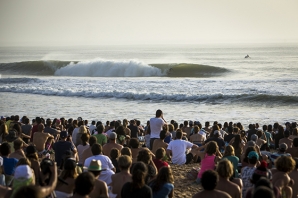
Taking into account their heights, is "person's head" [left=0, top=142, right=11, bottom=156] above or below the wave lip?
above

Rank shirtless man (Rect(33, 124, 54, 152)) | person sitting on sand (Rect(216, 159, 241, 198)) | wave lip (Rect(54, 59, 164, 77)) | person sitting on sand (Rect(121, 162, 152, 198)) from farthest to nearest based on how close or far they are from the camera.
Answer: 1. wave lip (Rect(54, 59, 164, 77))
2. shirtless man (Rect(33, 124, 54, 152))
3. person sitting on sand (Rect(216, 159, 241, 198))
4. person sitting on sand (Rect(121, 162, 152, 198))

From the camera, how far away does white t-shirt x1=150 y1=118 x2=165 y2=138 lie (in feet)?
40.6

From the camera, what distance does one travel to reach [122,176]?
22.5ft

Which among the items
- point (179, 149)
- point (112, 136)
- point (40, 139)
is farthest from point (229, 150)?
point (40, 139)

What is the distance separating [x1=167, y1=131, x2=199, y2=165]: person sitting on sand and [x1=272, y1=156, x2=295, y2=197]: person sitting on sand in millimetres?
3953

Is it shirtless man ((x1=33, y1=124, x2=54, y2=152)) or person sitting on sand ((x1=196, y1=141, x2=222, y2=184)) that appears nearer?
person sitting on sand ((x1=196, y1=141, x2=222, y2=184))

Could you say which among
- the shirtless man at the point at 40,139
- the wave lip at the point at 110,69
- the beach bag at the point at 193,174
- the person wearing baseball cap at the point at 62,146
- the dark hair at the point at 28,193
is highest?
the dark hair at the point at 28,193

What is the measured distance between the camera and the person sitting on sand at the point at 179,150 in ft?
35.5

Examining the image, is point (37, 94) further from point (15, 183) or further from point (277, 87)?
point (15, 183)

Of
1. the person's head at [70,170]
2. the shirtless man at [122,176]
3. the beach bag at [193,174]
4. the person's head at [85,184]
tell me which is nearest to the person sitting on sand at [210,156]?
the beach bag at [193,174]

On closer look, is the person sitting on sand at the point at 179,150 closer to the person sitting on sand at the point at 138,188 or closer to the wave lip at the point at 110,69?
the person sitting on sand at the point at 138,188

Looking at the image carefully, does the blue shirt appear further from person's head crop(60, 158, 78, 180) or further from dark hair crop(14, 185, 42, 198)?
dark hair crop(14, 185, 42, 198)

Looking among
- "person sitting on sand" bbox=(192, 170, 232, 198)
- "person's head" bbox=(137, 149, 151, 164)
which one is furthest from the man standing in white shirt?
"person sitting on sand" bbox=(192, 170, 232, 198)

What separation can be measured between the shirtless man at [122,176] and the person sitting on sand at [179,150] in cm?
386
